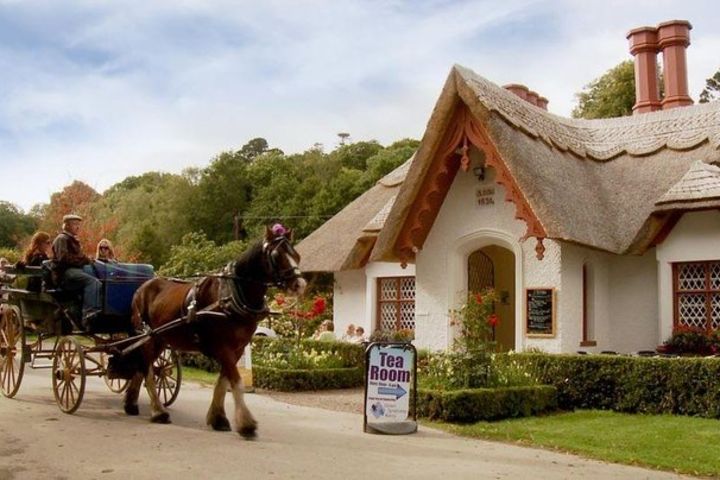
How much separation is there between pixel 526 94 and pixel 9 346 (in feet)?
63.4

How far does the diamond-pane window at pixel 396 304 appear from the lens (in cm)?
2014

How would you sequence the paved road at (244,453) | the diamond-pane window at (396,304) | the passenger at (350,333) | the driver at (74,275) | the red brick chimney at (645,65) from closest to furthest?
the paved road at (244,453)
the driver at (74,275)
the diamond-pane window at (396,304)
the passenger at (350,333)
the red brick chimney at (645,65)

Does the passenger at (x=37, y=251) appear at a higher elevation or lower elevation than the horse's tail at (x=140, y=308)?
higher

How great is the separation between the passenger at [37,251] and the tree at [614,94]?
3321 centimetres

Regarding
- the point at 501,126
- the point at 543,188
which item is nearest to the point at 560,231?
the point at 543,188

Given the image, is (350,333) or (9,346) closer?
(9,346)

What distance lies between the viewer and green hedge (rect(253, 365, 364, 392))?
15.6m

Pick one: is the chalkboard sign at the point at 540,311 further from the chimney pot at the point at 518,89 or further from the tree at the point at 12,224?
the tree at the point at 12,224

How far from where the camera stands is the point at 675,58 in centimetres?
2358

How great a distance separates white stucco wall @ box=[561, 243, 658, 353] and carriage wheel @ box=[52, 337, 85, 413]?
1021 cm

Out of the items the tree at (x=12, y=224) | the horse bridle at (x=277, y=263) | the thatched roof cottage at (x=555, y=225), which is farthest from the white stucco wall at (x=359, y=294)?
the tree at (x=12, y=224)

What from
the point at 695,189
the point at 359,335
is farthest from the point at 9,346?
the point at 695,189

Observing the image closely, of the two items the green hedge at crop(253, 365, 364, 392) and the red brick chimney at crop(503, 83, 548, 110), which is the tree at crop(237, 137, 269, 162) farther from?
the green hedge at crop(253, 365, 364, 392)

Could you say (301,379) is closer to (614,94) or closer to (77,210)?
(77,210)
